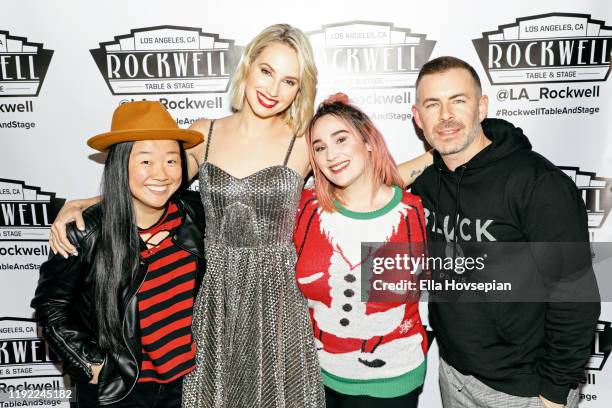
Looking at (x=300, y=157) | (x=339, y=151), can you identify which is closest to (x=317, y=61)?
(x=300, y=157)

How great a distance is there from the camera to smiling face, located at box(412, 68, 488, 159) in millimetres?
1652

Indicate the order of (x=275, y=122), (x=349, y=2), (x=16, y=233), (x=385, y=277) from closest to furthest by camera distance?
(x=385, y=277) → (x=275, y=122) → (x=349, y=2) → (x=16, y=233)

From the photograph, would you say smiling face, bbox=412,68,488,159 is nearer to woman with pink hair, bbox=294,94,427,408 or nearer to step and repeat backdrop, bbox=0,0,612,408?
woman with pink hair, bbox=294,94,427,408

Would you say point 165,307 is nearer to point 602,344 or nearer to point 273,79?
point 273,79

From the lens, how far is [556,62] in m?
2.24

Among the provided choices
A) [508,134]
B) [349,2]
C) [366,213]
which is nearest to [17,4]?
[349,2]

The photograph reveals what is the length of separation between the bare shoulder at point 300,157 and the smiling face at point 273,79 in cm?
16

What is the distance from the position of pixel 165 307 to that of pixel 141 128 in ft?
1.93

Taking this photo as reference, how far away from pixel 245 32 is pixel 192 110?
424mm

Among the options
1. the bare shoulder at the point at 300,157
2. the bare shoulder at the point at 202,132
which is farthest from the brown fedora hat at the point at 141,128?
the bare shoulder at the point at 300,157

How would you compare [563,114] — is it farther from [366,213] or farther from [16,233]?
[16,233]

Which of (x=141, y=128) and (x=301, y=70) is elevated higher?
(x=301, y=70)

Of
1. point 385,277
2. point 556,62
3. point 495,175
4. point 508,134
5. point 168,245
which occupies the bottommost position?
point 385,277

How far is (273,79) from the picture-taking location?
1.76 m
